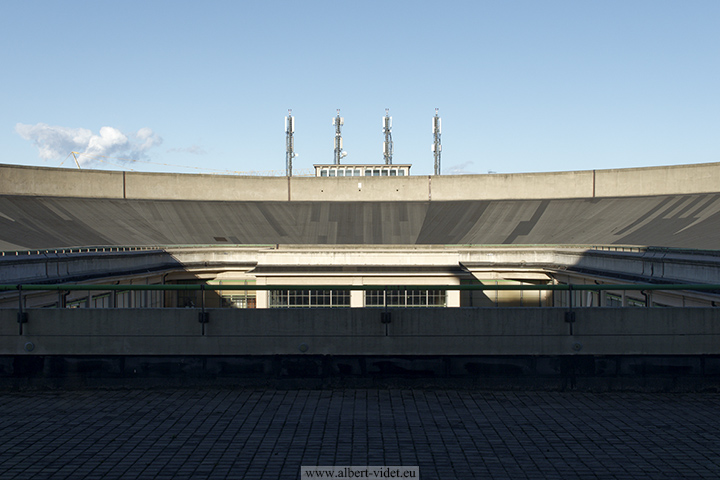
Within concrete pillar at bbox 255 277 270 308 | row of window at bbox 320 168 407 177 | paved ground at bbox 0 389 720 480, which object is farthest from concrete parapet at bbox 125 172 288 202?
paved ground at bbox 0 389 720 480

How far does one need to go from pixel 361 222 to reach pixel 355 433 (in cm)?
3759

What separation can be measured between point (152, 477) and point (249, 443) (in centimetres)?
141

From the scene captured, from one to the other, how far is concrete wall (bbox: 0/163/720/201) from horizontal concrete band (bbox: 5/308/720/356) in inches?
1640

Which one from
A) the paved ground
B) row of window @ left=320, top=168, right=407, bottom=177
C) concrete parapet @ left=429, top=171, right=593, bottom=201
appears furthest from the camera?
row of window @ left=320, top=168, right=407, bottom=177

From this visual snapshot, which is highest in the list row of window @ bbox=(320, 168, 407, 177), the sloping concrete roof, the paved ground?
row of window @ bbox=(320, 168, 407, 177)

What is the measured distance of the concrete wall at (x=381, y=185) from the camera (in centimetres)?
4644

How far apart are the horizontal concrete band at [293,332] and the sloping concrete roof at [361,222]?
25.8 metres

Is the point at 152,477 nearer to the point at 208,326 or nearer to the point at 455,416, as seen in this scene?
the point at 208,326

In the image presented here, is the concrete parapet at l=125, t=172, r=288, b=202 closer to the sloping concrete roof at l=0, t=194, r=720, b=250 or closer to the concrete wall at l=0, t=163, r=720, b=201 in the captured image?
the concrete wall at l=0, t=163, r=720, b=201

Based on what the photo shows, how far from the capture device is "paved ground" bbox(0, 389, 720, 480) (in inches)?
263

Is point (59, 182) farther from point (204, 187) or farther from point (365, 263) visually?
point (365, 263)

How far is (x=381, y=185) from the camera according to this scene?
52375 mm

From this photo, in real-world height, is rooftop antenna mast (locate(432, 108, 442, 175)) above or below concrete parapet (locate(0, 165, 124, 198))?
above

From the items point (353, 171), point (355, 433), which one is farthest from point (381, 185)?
point (355, 433)
